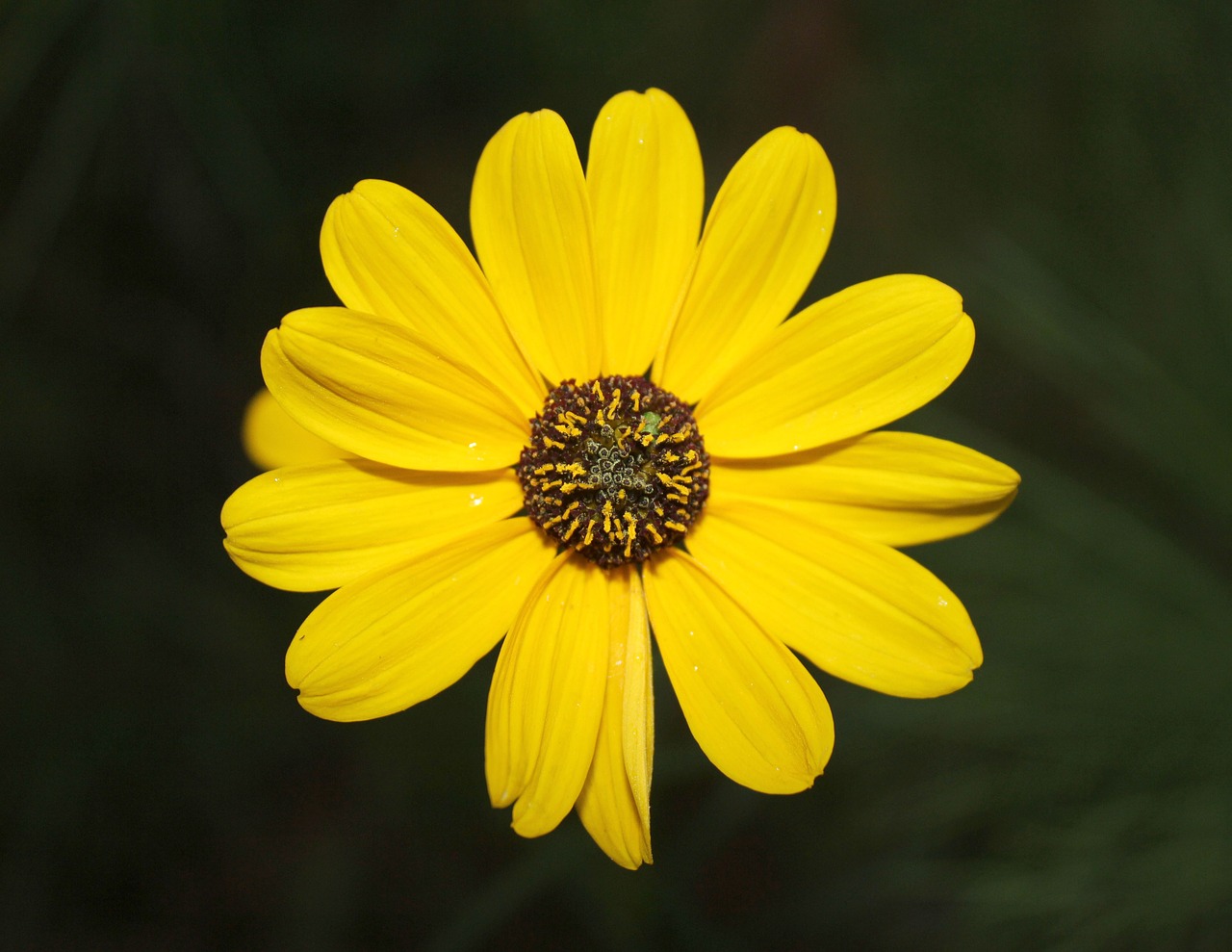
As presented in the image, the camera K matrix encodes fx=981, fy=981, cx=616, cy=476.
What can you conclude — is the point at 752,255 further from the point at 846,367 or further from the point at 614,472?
the point at 614,472

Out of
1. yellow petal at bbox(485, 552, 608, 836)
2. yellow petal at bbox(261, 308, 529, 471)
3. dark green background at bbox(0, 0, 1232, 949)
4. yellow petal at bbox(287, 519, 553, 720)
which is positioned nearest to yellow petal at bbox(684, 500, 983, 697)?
yellow petal at bbox(485, 552, 608, 836)

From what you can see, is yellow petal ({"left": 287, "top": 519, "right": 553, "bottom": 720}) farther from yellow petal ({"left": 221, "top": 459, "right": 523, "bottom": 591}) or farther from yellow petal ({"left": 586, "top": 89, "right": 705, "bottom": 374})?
yellow petal ({"left": 586, "top": 89, "right": 705, "bottom": 374})

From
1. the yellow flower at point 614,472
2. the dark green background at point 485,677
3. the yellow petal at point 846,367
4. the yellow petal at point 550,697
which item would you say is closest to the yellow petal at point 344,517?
the yellow flower at point 614,472

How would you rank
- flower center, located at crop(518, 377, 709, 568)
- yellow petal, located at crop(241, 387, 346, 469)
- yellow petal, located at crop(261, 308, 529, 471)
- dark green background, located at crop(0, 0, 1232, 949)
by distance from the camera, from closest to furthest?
1. yellow petal, located at crop(261, 308, 529, 471)
2. flower center, located at crop(518, 377, 709, 568)
3. yellow petal, located at crop(241, 387, 346, 469)
4. dark green background, located at crop(0, 0, 1232, 949)

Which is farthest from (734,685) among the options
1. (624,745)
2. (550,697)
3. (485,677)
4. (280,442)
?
(485,677)

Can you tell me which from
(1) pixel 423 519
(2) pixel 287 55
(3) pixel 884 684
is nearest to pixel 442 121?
(2) pixel 287 55

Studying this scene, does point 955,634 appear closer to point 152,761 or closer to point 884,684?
point 884,684
